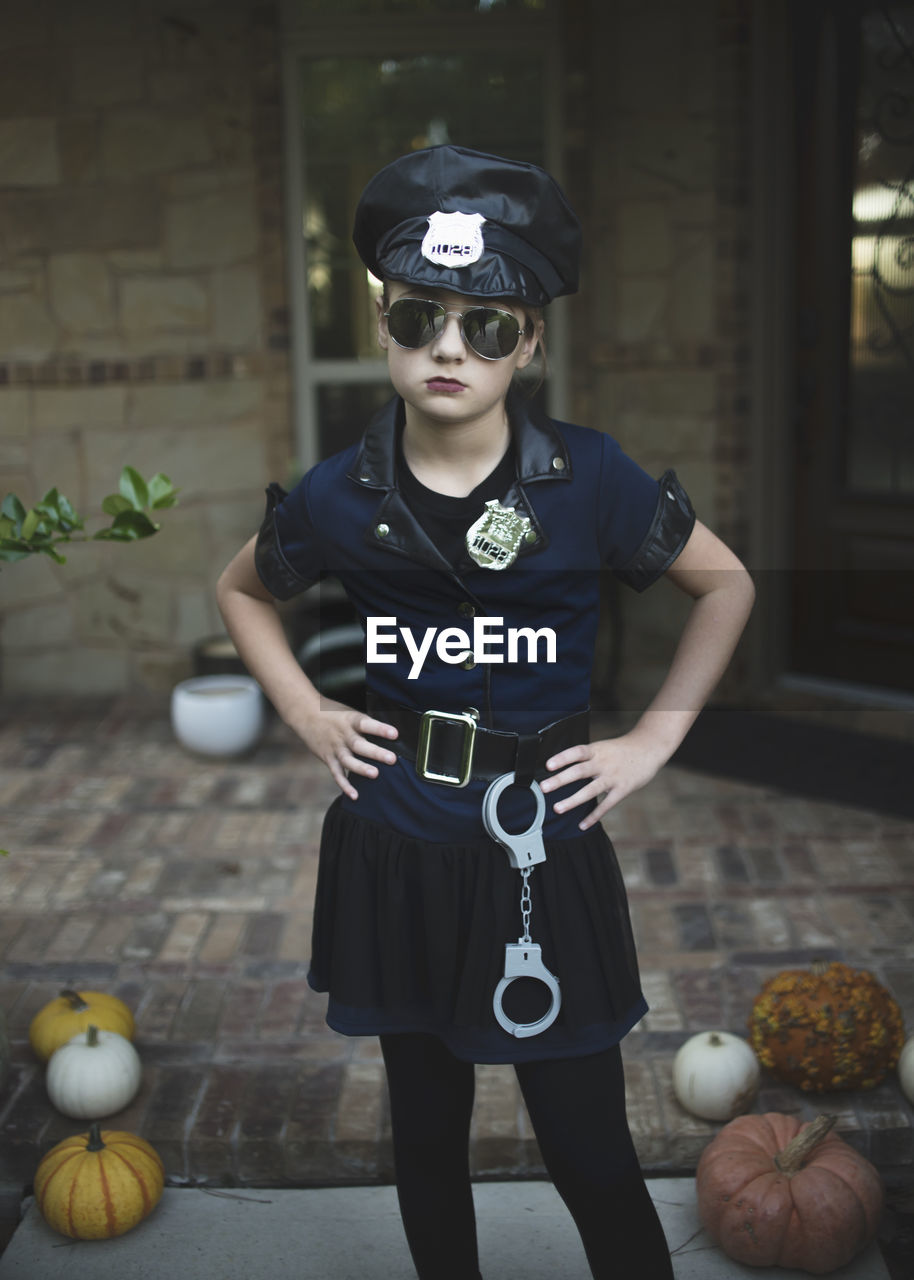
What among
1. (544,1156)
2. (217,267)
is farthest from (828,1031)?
(217,267)

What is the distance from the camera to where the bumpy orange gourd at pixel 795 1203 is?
7.80 ft

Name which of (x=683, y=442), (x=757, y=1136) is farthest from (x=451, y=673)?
(x=683, y=442)

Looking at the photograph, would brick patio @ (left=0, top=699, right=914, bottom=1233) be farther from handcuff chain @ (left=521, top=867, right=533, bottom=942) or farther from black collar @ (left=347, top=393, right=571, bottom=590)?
black collar @ (left=347, top=393, right=571, bottom=590)

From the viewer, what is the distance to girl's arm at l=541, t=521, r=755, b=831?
1.89 m

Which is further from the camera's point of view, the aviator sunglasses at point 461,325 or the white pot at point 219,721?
the white pot at point 219,721

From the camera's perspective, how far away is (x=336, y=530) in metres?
1.92

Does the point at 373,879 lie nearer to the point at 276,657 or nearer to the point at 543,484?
the point at 276,657

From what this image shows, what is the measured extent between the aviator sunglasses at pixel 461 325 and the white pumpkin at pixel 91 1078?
179 cm

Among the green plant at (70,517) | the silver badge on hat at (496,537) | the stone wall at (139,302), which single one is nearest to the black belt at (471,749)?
the silver badge on hat at (496,537)

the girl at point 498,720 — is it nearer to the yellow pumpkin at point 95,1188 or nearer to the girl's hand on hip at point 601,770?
the girl's hand on hip at point 601,770

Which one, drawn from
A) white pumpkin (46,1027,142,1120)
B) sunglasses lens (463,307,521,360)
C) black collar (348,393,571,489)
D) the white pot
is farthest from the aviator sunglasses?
the white pot

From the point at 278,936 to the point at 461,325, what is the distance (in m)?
2.38

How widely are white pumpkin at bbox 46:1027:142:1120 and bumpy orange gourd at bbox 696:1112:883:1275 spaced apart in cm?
120

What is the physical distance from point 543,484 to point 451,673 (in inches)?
11.3
